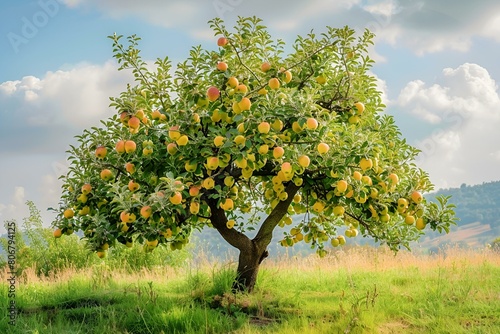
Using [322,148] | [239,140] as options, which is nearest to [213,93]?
[239,140]

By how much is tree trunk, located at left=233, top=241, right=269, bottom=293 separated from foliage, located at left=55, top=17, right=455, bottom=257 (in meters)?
0.12

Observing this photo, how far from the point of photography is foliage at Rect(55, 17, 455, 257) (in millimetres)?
6043

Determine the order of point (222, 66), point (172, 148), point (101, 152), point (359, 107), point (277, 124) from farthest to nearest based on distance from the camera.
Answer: point (359, 107) < point (101, 152) < point (222, 66) < point (172, 148) < point (277, 124)

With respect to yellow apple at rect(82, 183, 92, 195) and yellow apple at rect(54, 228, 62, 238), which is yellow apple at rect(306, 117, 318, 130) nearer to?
yellow apple at rect(82, 183, 92, 195)

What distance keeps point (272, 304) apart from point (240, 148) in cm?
309

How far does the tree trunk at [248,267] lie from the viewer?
8305mm

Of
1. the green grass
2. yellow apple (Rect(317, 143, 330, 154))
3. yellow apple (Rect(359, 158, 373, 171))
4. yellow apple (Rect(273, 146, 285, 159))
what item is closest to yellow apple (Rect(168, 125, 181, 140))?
yellow apple (Rect(273, 146, 285, 159))

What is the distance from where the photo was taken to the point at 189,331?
261 inches

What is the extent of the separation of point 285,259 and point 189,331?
239 inches

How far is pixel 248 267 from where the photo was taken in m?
8.37

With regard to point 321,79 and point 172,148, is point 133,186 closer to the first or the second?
point 172,148

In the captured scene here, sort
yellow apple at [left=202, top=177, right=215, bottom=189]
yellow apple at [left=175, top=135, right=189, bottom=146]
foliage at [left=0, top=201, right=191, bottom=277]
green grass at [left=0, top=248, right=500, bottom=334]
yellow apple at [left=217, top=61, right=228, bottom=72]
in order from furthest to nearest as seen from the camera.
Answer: foliage at [left=0, top=201, right=191, bottom=277]
green grass at [left=0, top=248, right=500, bottom=334]
yellow apple at [left=217, top=61, right=228, bottom=72]
yellow apple at [left=202, top=177, right=215, bottom=189]
yellow apple at [left=175, top=135, right=189, bottom=146]

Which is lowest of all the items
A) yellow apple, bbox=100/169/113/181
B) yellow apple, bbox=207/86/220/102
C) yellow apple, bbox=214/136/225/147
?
yellow apple, bbox=100/169/113/181

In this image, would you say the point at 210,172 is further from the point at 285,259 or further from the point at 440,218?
the point at 285,259
